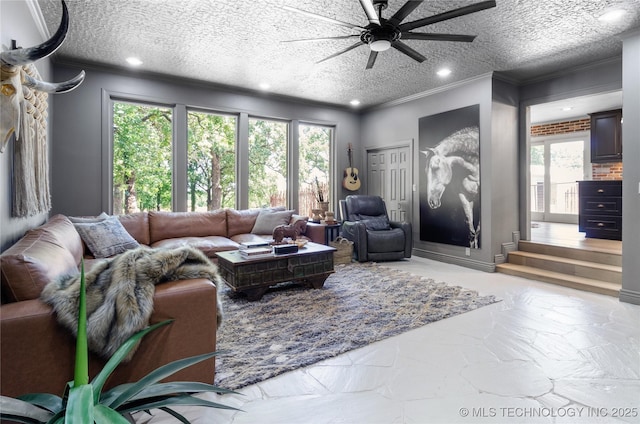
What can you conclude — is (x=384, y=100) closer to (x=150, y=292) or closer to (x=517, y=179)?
(x=517, y=179)

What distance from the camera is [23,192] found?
2.47 meters

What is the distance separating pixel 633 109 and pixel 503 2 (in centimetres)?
184

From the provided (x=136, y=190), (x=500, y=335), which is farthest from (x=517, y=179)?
(x=136, y=190)

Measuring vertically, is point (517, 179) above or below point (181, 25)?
below

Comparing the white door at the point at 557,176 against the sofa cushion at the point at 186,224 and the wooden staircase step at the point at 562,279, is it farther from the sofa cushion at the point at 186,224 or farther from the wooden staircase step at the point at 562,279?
the sofa cushion at the point at 186,224

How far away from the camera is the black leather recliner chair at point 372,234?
17.0ft

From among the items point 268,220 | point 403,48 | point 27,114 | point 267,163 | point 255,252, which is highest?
point 403,48

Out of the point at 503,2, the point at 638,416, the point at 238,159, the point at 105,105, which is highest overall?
the point at 503,2

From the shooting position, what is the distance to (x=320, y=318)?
2.96 metres

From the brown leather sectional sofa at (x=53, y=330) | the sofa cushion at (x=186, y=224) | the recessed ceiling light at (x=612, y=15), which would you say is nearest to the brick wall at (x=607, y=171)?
the recessed ceiling light at (x=612, y=15)

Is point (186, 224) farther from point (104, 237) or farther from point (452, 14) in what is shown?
point (452, 14)

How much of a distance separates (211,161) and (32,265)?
3.98 meters

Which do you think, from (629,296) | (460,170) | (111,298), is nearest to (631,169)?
(629,296)

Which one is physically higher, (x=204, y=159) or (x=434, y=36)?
(x=434, y=36)
